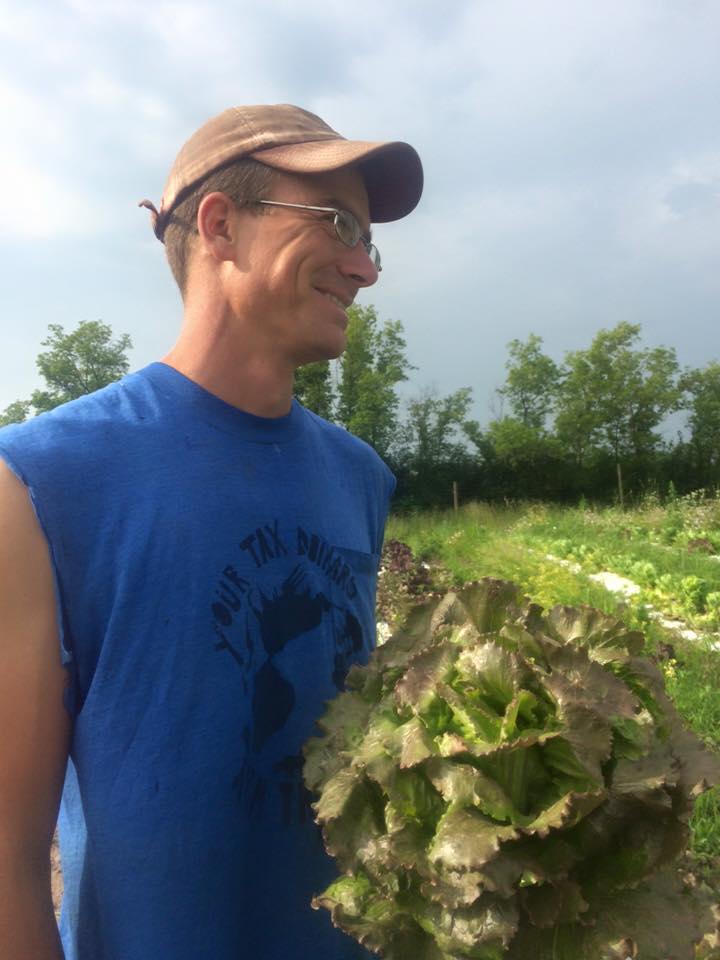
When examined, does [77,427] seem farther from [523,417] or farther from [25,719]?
[523,417]

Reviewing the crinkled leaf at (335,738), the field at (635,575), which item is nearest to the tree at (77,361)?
the field at (635,575)

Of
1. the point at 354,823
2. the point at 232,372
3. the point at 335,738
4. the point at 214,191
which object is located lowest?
the point at 354,823

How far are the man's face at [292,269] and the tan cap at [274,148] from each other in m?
0.06

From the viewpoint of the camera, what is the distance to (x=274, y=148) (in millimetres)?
1906

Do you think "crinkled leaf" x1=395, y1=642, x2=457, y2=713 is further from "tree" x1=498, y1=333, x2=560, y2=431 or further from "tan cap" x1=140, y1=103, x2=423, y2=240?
"tree" x1=498, y1=333, x2=560, y2=431

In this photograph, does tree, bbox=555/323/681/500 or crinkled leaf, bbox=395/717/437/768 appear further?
tree, bbox=555/323/681/500

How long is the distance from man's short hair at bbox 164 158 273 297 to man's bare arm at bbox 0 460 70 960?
0.89m

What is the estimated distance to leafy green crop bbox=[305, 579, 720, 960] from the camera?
116 centimetres

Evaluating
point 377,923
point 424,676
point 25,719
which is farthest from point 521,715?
point 25,719

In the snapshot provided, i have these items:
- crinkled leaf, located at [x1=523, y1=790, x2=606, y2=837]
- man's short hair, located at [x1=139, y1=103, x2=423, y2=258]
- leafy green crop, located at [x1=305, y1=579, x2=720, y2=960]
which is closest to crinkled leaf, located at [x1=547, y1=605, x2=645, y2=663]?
leafy green crop, located at [x1=305, y1=579, x2=720, y2=960]

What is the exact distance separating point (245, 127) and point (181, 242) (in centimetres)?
36

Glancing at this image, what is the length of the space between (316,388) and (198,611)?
32.7 metres

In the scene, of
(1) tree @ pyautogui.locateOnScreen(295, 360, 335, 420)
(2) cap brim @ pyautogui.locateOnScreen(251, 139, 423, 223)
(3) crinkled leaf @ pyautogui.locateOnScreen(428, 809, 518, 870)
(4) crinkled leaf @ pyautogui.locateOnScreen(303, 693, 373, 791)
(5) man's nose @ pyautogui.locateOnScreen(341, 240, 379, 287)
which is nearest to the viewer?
(3) crinkled leaf @ pyautogui.locateOnScreen(428, 809, 518, 870)

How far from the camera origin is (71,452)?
1577 mm
